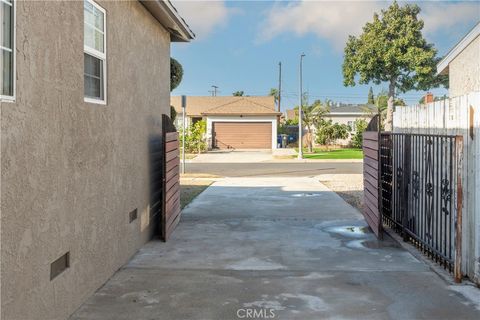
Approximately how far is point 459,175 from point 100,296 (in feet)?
14.0

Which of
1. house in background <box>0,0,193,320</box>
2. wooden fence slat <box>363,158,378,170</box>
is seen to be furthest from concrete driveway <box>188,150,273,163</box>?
house in background <box>0,0,193,320</box>

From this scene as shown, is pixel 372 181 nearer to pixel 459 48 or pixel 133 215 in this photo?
pixel 133 215

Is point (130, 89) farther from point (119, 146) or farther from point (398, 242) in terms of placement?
point (398, 242)

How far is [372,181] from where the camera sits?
9359mm

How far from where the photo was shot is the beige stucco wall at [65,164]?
397cm

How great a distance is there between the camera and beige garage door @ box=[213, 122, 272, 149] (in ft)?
152

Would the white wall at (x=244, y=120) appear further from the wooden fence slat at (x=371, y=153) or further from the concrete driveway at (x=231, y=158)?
the wooden fence slat at (x=371, y=153)

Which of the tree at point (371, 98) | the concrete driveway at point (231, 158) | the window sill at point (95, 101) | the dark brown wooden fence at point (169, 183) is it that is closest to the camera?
the window sill at point (95, 101)

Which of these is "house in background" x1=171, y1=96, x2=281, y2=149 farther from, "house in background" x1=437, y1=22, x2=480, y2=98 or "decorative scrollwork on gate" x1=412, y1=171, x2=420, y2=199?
"decorative scrollwork on gate" x1=412, y1=171, x2=420, y2=199

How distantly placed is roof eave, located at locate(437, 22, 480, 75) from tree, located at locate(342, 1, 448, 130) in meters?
26.1

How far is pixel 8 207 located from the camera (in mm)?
3816

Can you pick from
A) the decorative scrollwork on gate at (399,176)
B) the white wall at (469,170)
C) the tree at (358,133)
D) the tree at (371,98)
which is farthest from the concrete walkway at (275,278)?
the tree at (371,98)

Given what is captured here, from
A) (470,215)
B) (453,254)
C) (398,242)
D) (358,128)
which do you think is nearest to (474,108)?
(470,215)

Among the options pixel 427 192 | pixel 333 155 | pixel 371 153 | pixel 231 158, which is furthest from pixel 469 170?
pixel 333 155
